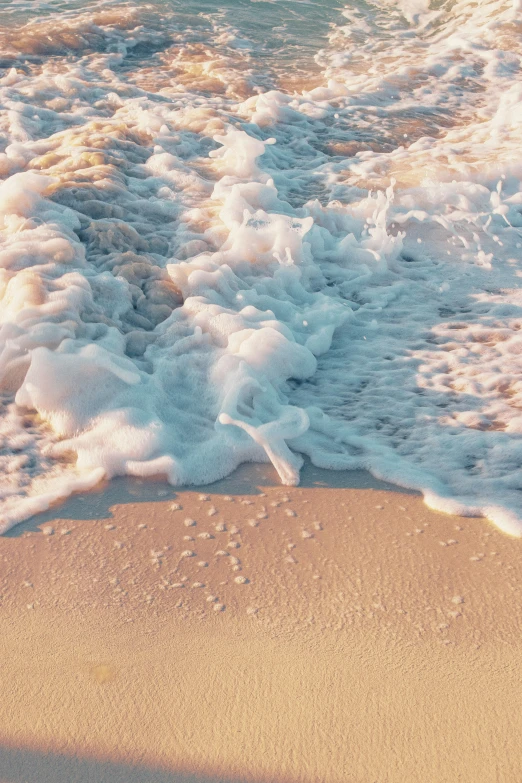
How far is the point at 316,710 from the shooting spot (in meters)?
1.68

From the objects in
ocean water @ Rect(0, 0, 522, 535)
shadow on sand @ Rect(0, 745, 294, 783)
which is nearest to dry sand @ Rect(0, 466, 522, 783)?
shadow on sand @ Rect(0, 745, 294, 783)

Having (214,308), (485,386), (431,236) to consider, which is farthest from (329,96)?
(485,386)

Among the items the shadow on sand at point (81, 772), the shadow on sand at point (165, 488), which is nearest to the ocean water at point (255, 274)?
the shadow on sand at point (165, 488)

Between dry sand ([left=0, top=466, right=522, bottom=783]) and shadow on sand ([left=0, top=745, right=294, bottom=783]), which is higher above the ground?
shadow on sand ([left=0, top=745, right=294, bottom=783])

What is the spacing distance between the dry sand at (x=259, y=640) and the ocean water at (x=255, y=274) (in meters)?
0.20

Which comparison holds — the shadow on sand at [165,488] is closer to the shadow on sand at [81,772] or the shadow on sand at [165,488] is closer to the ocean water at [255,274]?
the ocean water at [255,274]

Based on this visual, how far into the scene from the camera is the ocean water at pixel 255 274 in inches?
106

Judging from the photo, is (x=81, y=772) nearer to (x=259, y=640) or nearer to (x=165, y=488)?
(x=259, y=640)

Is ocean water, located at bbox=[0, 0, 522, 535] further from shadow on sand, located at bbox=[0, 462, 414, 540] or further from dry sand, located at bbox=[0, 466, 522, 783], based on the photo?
dry sand, located at bbox=[0, 466, 522, 783]

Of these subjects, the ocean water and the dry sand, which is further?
the ocean water

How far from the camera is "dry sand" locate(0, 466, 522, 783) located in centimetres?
159

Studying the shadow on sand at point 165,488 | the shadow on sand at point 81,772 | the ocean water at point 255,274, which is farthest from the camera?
the ocean water at point 255,274

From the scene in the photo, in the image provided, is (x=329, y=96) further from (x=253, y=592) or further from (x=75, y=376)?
(x=253, y=592)

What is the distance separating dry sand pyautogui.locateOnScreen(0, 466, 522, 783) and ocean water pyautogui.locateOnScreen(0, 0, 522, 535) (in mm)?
201
